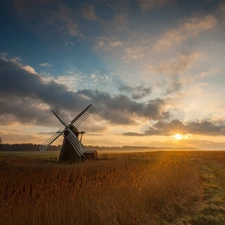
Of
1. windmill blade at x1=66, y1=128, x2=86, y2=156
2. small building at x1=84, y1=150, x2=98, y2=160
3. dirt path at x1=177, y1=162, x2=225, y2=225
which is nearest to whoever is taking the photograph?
dirt path at x1=177, y1=162, x2=225, y2=225

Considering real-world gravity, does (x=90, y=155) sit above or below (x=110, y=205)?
above

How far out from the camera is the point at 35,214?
5668mm

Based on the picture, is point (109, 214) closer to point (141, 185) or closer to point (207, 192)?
point (141, 185)

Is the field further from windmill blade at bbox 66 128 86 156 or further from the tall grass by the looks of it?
windmill blade at bbox 66 128 86 156

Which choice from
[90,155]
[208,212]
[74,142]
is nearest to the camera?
[208,212]

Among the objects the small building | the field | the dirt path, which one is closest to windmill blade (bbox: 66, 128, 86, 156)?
the small building

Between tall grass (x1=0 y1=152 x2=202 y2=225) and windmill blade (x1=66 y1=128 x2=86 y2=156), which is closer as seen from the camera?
tall grass (x1=0 y1=152 x2=202 y2=225)

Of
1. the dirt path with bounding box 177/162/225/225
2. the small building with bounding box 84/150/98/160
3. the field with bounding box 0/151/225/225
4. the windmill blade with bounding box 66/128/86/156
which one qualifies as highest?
the windmill blade with bounding box 66/128/86/156

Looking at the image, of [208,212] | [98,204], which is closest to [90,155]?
[208,212]

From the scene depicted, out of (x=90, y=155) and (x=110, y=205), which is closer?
(x=110, y=205)

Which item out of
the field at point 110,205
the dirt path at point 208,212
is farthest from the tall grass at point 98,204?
the dirt path at point 208,212

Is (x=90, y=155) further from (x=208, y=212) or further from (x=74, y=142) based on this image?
(x=208, y=212)

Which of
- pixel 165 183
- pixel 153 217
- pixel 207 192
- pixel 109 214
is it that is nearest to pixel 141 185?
pixel 165 183

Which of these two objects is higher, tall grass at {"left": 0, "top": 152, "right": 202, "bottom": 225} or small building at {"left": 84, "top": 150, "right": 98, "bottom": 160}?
small building at {"left": 84, "top": 150, "right": 98, "bottom": 160}
